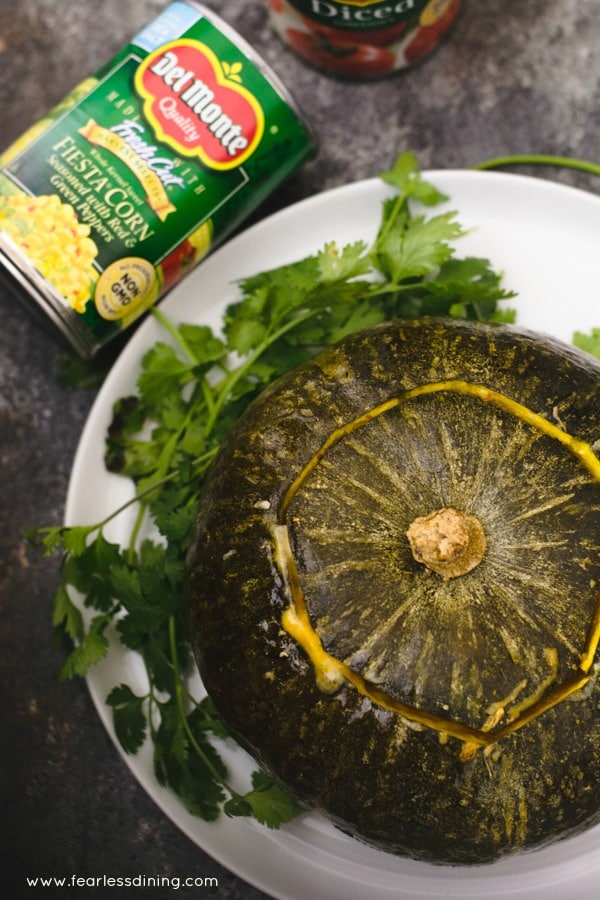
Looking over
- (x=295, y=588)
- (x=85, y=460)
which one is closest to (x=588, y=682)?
(x=295, y=588)

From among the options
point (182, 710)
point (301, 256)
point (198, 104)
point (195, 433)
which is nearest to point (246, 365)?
point (195, 433)

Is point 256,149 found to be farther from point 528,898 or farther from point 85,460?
point 528,898

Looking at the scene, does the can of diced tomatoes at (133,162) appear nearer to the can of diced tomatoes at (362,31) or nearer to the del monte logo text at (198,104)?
the del monte logo text at (198,104)

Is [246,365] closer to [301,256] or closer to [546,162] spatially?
[301,256]

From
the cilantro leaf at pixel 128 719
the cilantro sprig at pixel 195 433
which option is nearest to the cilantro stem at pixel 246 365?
the cilantro sprig at pixel 195 433

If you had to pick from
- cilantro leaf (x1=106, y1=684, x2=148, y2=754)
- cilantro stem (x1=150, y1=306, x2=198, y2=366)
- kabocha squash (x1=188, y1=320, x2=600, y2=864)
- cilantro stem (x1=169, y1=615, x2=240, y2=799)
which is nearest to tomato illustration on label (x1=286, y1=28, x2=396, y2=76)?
cilantro stem (x1=150, y1=306, x2=198, y2=366)
